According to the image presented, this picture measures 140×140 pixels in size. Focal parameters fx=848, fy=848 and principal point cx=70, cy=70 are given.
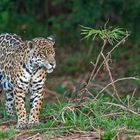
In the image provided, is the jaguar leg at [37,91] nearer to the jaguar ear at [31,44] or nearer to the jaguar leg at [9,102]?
the jaguar ear at [31,44]

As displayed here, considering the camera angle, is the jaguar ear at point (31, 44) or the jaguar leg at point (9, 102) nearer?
the jaguar ear at point (31, 44)

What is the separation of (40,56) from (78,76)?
23.7ft

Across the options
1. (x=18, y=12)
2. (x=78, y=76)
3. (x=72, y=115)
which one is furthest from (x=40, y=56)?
(x=18, y=12)

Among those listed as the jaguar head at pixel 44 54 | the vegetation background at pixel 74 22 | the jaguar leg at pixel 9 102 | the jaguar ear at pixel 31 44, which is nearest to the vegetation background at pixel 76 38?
the vegetation background at pixel 74 22

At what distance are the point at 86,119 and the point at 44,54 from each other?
1.09m

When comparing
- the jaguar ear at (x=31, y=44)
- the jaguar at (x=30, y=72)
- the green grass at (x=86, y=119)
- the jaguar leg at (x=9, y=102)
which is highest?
the jaguar ear at (x=31, y=44)

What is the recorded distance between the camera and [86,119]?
38.9 ft

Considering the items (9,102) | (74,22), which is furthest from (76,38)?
(9,102)

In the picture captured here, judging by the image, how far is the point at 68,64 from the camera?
65.6 feet

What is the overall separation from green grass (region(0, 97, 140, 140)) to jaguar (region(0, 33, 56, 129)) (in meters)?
0.29

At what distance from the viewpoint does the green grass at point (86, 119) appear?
1148 centimetres

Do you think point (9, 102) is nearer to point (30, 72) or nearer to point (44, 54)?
point (30, 72)

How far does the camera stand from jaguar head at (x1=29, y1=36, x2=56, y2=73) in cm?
Result: 1187

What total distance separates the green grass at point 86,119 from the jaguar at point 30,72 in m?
0.29
